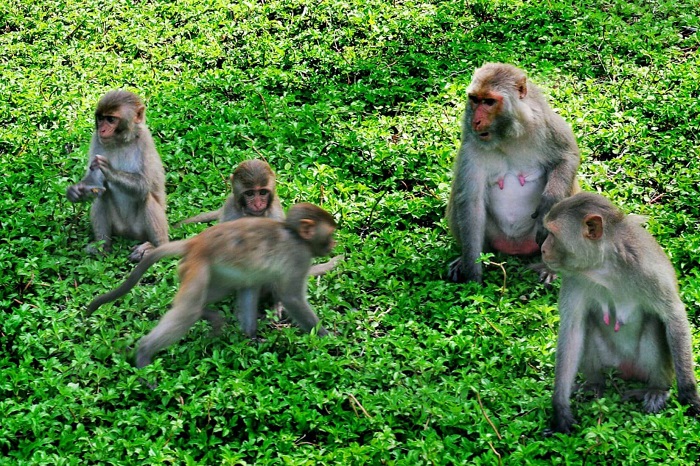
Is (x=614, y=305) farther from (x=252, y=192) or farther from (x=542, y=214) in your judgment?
(x=252, y=192)

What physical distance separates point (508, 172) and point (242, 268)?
2117 millimetres

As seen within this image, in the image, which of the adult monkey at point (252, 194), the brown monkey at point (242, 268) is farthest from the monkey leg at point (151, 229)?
the brown monkey at point (242, 268)

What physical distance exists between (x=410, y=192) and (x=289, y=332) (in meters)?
2.17

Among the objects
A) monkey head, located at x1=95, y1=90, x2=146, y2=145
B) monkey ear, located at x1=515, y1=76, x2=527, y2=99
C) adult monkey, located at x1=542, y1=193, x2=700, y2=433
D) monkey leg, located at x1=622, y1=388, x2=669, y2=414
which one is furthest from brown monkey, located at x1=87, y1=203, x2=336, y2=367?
monkey leg, located at x1=622, y1=388, x2=669, y2=414

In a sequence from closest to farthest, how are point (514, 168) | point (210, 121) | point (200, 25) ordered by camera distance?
point (514, 168)
point (210, 121)
point (200, 25)

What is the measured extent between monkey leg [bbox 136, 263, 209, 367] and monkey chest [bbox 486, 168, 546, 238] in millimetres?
2211

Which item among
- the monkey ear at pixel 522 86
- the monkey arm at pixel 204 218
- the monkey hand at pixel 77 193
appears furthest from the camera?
the monkey arm at pixel 204 218

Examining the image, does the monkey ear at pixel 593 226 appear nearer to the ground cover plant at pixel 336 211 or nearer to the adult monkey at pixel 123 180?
the ground cover plant at pixel 336 211

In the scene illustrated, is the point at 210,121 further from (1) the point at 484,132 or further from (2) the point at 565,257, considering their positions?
(2) the point at 565,257

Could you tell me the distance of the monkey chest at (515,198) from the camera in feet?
22.2

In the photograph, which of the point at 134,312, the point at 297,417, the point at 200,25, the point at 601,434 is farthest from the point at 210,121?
the point at 601,434

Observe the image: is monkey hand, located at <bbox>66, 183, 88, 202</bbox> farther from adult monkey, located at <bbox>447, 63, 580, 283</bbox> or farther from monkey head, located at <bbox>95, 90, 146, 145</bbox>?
adult monkey, located at <bbox>447, 63, 580, 283</bbox>

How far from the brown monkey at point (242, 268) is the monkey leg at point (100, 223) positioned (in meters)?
1.03

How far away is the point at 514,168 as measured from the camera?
674 centimetres
